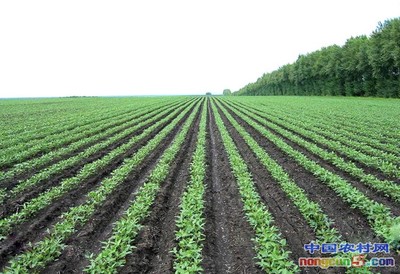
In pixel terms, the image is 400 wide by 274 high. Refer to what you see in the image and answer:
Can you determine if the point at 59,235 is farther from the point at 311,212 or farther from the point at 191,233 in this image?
the point at 311,212

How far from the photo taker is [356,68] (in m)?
47.7

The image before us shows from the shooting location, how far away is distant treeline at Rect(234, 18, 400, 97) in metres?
40.7

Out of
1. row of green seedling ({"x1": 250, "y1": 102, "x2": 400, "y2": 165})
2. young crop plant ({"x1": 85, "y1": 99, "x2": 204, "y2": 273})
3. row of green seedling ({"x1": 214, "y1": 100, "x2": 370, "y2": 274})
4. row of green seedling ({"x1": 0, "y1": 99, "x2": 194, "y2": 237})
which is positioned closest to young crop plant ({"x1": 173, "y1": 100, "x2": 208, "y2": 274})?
young crop plant ({"x1": 85, "y1": 99, "x2": 204, "y2": 273})

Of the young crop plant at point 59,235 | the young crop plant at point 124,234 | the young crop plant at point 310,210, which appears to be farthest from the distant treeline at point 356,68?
the young crop plant at point 59,235

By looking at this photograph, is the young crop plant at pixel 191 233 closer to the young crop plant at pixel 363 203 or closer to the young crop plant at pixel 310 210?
the young crop plant at pixel 310 210

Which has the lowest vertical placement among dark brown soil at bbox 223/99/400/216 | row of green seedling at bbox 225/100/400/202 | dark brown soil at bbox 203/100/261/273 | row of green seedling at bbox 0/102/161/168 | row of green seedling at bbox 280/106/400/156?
dark brown soil at bbox 203/100/261/273

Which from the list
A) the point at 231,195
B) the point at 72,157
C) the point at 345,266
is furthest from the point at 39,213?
the point at 345,266

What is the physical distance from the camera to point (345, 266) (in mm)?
4562

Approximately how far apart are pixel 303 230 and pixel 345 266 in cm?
129

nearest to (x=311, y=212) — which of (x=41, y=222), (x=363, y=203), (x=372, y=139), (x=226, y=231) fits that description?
(x=363, y=203)

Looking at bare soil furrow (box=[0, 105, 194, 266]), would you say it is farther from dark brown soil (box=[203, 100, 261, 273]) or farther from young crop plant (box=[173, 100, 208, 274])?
dark brown soil (box=[203, 100, 261, 273])

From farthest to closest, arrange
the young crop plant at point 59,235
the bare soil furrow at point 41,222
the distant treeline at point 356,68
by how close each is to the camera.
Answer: the distant treeline at point 356,68 → the bare soil furrow at point 41,222 → the young crop plant at point 59,235

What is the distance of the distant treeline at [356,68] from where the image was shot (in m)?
40.7

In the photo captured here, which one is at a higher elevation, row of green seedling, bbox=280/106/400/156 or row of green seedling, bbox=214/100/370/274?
row of green seedling, bbox=280/106/400/156
